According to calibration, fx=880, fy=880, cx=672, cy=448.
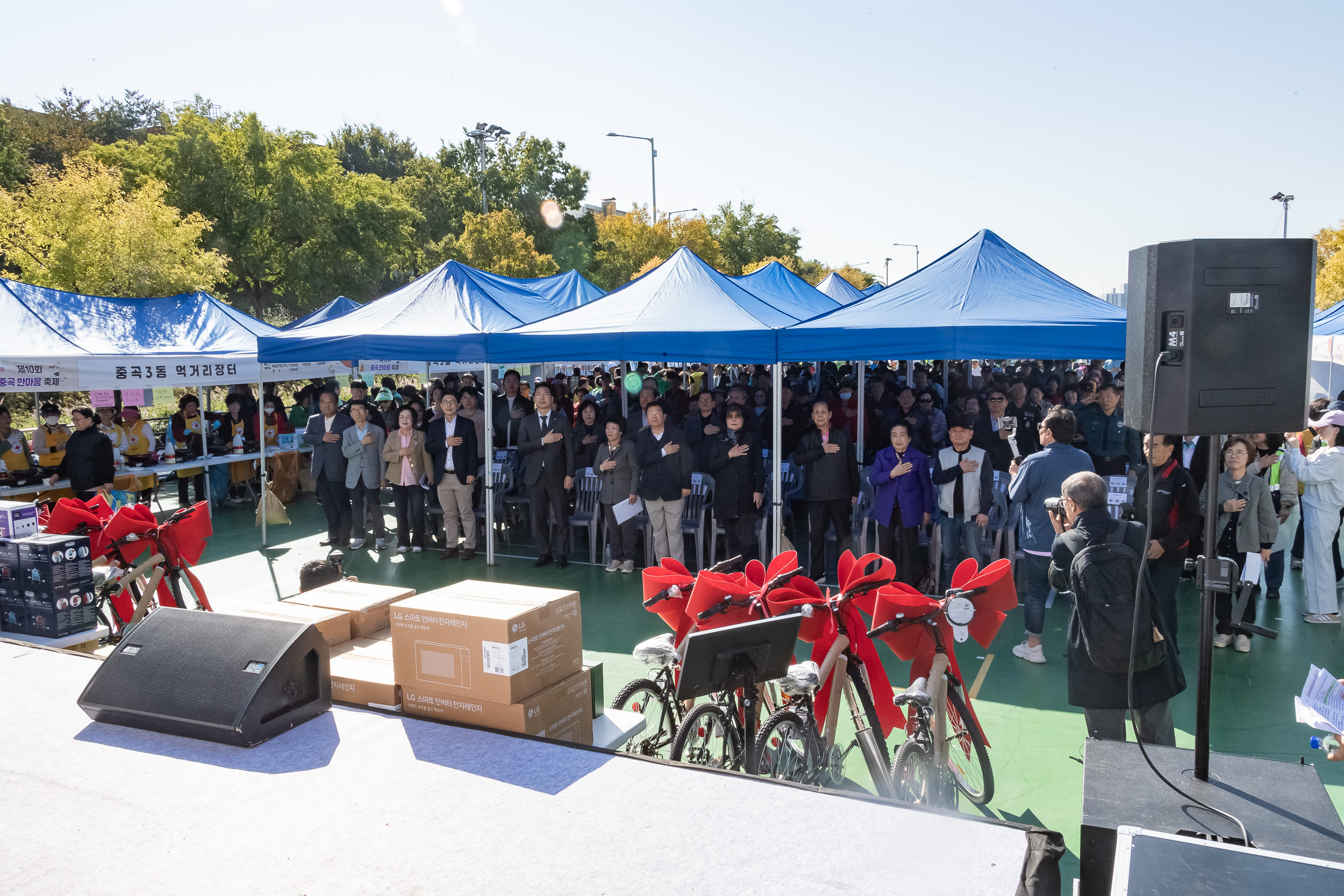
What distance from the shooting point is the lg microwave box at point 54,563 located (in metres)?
4.51

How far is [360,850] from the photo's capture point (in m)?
2.30

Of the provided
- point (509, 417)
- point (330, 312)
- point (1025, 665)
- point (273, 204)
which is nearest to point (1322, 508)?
point (1025, 665)

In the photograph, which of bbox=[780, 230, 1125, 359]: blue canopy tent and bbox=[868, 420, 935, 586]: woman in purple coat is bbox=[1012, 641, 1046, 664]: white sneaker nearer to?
bbox=[868, 420, 935, 586]: woman in purple coat

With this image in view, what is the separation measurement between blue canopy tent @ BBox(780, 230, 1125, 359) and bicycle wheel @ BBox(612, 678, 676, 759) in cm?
386

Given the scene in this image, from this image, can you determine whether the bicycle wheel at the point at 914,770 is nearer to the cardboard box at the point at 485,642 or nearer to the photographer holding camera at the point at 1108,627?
the photographer holding camera at the point at 1108,627

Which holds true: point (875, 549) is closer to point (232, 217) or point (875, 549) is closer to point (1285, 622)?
point (1285, 622)

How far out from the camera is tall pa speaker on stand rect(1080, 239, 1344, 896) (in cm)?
239

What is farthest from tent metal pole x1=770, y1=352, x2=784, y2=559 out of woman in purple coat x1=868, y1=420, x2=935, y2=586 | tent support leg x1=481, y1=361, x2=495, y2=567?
tent support leg x1=481, y1=361, x2=495, y2=567

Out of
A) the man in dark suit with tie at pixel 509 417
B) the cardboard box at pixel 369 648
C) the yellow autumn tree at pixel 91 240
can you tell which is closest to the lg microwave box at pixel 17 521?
the cardboard box at pixel 369 648

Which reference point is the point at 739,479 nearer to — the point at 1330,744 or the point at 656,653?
the point at 656,653

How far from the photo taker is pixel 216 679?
2965mm

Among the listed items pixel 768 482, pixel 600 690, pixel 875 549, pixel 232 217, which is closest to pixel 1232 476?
pixel 875 549

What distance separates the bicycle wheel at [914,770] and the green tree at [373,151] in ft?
220

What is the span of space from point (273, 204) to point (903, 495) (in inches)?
1170
